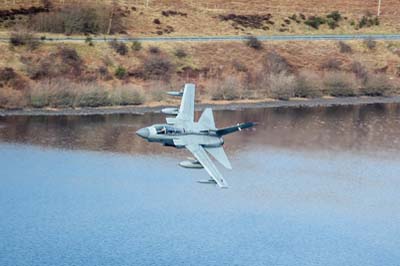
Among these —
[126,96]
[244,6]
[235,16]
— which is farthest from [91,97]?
[244,6]

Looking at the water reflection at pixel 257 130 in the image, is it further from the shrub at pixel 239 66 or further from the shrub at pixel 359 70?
the shrub at pixel 359 70

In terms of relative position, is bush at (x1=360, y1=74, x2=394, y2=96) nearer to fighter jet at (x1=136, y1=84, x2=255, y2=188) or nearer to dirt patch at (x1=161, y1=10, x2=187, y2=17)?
dirt patch at (x1=161, y1=10, x2=187, y2=17)

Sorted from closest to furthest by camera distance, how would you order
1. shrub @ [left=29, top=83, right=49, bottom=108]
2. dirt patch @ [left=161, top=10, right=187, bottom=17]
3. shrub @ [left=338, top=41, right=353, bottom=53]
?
shrub @ [left=29, top=83, right=49, bottom=108] → shrub @ [left=338, top=41, right=353, bottom=53] → dirt patch @ [left=161, top=10, right=187, bottom=17]

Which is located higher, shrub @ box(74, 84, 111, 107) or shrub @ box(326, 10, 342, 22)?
shrub @ box(326, 10, 342, 22)

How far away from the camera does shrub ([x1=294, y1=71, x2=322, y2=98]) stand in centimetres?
13188

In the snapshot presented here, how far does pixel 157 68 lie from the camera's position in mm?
130625

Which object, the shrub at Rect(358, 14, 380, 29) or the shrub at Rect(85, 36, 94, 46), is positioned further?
the shrub at Rect(358, 14, 380, 29)

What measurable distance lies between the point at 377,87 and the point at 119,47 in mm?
36178

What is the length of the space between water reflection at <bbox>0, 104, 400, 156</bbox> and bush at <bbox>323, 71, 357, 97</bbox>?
997 cm

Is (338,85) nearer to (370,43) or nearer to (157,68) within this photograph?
(370,43)

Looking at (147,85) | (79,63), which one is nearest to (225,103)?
(147,85)

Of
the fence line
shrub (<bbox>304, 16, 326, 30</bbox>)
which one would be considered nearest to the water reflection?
shrub (<bbox>304, 16, 326, 30</bbox>)

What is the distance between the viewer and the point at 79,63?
416 feet

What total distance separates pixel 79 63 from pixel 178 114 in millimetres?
43613
